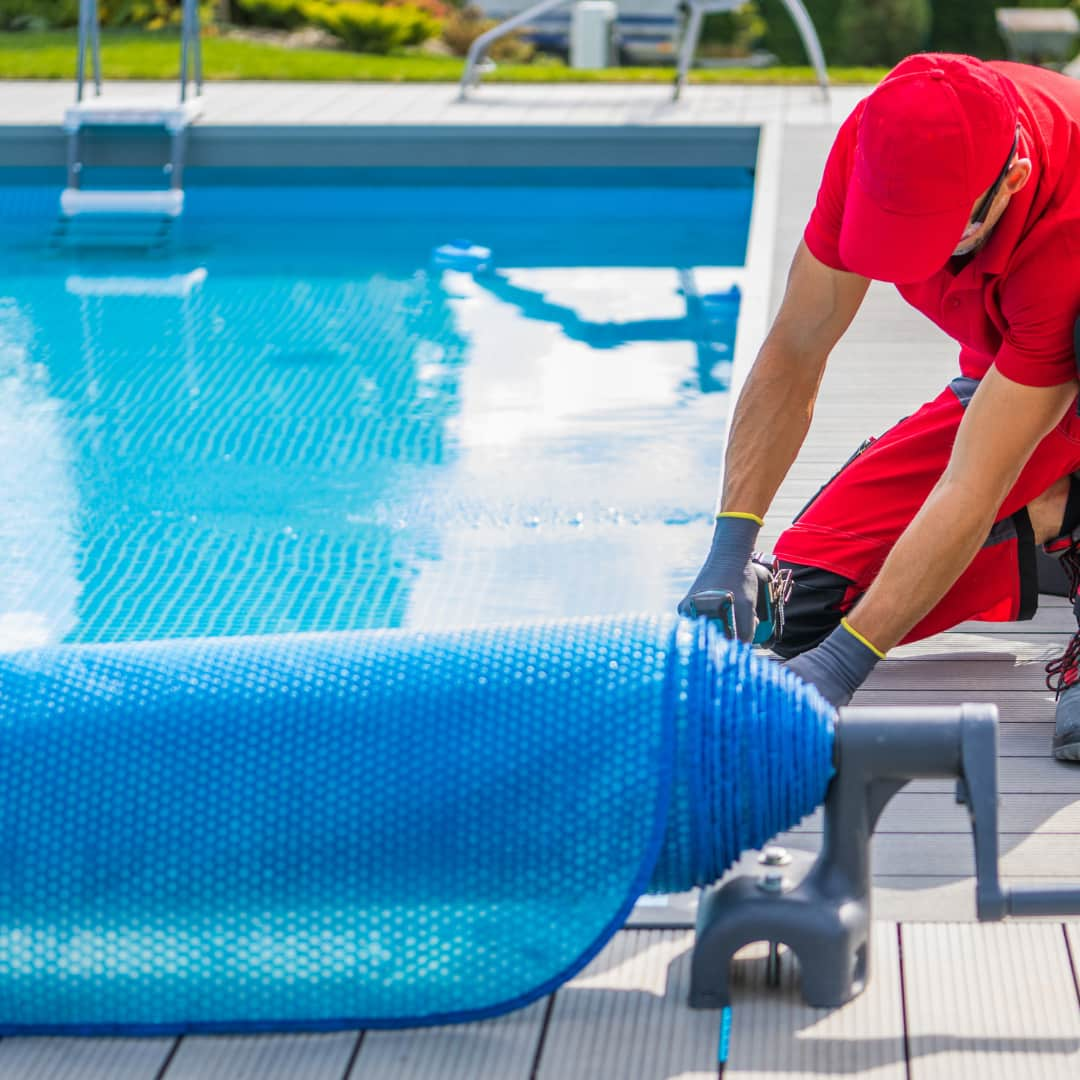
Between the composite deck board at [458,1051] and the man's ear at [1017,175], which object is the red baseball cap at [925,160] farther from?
the composite deck board at [458,1051]

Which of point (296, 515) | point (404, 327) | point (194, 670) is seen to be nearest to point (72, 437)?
point (296, 515)

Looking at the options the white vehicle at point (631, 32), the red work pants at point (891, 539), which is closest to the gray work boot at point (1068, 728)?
the red work pants at point (891, 539)

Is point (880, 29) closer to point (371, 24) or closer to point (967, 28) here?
point (967, 28)

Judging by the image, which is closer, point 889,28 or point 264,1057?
point 264,1057

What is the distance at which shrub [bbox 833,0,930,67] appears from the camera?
42.5 feet

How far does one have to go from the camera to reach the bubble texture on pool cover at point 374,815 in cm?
150

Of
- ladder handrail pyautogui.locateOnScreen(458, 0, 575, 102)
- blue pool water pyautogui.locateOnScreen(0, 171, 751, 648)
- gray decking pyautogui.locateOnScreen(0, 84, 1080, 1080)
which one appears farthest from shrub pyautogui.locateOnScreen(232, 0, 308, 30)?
gray decking pyautogui.locateOnScreen(0, 84, 1080, 1080)

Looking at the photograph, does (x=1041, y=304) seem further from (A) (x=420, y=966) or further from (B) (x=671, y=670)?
(A) (x=420, y=966)

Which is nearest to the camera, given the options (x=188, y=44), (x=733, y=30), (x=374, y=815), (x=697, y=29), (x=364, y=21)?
(x=374, y=815)

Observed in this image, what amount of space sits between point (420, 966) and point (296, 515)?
269 cm

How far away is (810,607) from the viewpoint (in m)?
2.49

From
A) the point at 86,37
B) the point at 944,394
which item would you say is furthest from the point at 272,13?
the point at 944,394

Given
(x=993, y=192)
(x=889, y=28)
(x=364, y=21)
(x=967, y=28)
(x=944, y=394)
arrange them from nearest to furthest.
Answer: (x=993, y=192)
(x=944, y=394)
(x=364, y=21)
(x=889, y=28)
(x=967, y=28)

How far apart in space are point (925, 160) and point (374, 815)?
3.22ft
